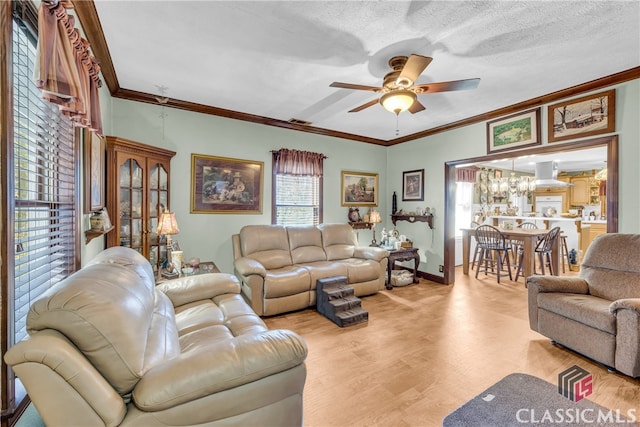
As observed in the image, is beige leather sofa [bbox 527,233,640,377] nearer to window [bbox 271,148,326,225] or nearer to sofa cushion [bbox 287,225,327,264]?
sofa cushion [bbox 287,225,327,264]

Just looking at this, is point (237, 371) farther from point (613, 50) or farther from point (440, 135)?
point (440, 135)

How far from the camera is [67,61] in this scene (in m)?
1.38

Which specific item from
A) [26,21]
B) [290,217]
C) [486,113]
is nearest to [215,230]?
[290,217]

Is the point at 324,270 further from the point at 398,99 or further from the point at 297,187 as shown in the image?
the point at 398,99

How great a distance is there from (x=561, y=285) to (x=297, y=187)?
357 centimetres

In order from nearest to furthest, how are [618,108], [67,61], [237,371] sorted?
[237,371]
[67,61]
[618,108]

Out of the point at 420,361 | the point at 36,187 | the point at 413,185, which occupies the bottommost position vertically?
the point at 420,361

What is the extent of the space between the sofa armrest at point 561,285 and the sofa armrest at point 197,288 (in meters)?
2.86

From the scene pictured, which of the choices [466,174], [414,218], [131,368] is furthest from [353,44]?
[466,174]

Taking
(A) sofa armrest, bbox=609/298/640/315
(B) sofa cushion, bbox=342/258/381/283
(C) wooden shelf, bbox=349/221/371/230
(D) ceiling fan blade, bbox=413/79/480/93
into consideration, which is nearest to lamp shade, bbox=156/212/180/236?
(B) sofa cushion, bbox=342/258/381/283

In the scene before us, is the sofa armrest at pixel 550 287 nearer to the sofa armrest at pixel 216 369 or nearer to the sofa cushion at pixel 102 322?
the sofa armrest at pixel 216 369

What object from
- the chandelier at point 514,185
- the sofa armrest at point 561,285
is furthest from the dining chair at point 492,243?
the sofa armrest at point 561,285

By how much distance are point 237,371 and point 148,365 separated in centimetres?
37

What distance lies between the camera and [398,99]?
2.49m
